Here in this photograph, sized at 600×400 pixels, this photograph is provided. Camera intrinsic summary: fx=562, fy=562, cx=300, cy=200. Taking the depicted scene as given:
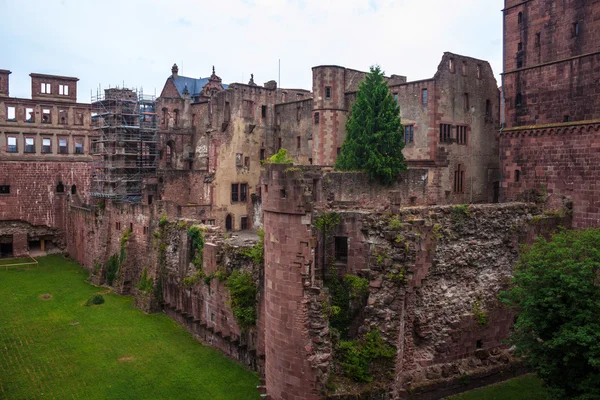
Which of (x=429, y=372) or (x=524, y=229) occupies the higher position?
(x=524, y=229)

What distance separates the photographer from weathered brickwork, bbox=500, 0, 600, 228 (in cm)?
2567

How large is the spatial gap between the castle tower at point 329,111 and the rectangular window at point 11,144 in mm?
26862

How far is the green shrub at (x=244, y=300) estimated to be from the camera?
21531 millimetres

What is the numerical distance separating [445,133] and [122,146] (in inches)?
944

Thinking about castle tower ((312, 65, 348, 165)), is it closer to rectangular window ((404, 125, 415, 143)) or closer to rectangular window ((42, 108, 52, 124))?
rectangular window ((404, 125, 415, 143))

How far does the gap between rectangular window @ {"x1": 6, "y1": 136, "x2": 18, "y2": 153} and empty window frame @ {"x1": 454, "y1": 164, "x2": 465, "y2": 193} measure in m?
36.6

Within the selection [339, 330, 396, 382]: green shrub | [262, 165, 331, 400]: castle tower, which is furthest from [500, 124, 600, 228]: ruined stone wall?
[262, 165, 331, 400]: castle tower

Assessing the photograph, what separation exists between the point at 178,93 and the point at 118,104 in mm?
20022

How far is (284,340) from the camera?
670 inches

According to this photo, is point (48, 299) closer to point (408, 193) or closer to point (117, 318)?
point (117, 318)

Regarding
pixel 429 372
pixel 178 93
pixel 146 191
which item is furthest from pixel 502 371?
pixel 178 93

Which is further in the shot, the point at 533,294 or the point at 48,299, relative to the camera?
the point at 48,299

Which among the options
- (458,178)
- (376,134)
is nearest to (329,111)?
(376,134)

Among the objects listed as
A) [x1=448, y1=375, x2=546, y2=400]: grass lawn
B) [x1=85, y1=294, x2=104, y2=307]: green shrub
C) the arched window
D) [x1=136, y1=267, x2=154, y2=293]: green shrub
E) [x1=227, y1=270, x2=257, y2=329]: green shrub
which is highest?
the arched window
